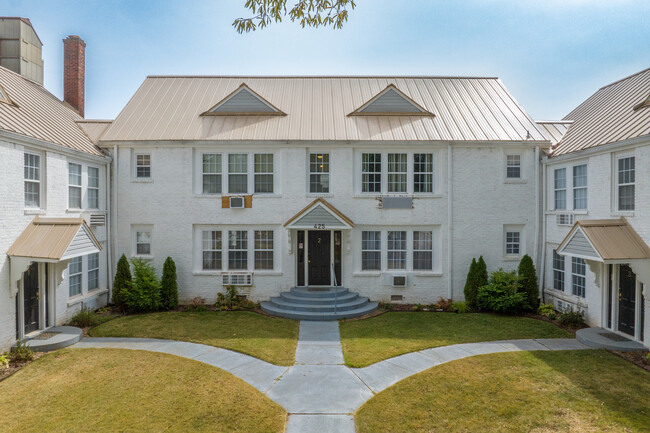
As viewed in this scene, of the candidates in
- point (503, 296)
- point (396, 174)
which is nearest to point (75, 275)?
point (396, 174)

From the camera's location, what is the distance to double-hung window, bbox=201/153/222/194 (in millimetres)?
14547

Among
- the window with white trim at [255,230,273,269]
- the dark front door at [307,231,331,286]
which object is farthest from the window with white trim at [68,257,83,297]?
the dark front door at [307,231,331,286]

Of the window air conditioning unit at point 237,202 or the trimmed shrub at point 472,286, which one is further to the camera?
the window air conditioning unit at point 237,202

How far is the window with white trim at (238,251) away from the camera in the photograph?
47.8 ft

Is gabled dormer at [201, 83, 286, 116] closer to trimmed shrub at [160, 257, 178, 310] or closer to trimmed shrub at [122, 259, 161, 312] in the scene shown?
trimmed shrub at [160, 257, 178, 310]

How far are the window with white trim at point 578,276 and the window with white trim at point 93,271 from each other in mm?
17273

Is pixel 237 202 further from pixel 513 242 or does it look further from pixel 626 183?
pixel 626 183

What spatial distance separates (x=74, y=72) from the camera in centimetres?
1728

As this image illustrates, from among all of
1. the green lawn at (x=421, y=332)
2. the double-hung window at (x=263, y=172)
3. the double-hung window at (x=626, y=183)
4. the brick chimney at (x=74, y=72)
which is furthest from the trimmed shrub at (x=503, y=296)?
the brick chimney at (x=74, y=72)

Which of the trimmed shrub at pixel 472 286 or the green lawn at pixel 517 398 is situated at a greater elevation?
the trimmed shrub at pixel 472 286

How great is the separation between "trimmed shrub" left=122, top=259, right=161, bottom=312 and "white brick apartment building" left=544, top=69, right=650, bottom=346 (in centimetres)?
1384

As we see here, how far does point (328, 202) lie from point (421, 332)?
5.84 metres

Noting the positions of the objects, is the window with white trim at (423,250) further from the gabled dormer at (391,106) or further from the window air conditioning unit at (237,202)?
the window air conditioning unit at (237,202)

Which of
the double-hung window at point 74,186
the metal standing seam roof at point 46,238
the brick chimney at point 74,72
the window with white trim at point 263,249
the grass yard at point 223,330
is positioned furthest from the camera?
the brick chimney at point 74,72
